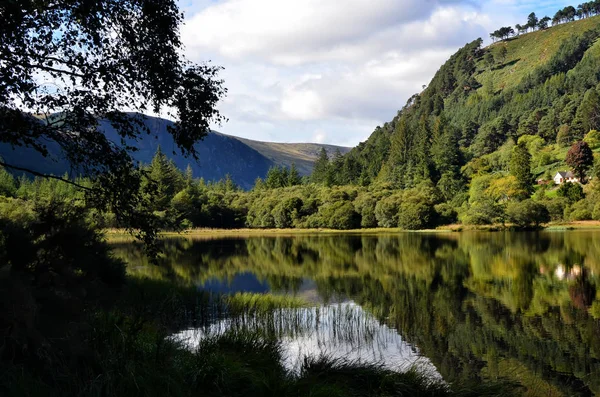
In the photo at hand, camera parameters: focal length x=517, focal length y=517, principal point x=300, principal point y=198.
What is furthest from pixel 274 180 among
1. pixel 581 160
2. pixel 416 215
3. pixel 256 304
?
pixel 256 304

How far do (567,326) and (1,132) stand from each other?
1724cm

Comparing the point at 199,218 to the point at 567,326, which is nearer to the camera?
the point at 567,326

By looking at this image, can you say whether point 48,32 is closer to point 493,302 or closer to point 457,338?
point 457,338

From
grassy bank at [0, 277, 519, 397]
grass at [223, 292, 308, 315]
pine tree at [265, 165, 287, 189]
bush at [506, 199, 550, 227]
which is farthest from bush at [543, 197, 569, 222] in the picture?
grassy bank at [0, 277, 519, 397]

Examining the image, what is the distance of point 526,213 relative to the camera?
3204 inches

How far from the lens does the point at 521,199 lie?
9038 centimetres

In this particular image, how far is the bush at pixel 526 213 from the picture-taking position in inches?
3211

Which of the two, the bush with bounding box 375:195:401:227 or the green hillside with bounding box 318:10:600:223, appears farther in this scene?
the bush with bounding box 375:195:401:227

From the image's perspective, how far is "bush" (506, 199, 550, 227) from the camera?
268 feet

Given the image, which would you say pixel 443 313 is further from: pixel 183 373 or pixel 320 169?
pixel 320 169

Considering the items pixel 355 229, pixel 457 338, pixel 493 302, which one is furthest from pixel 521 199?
pixel 457 338

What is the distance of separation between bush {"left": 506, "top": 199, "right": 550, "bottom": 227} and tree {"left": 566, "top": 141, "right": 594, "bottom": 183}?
2367 cm

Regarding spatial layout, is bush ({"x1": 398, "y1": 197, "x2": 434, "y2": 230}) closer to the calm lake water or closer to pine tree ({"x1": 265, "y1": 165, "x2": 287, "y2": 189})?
pine tree ({"x1": 265, "y1": 165, "x2": 287, "y2": 189})

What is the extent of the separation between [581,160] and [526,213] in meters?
Answer: 27.8
